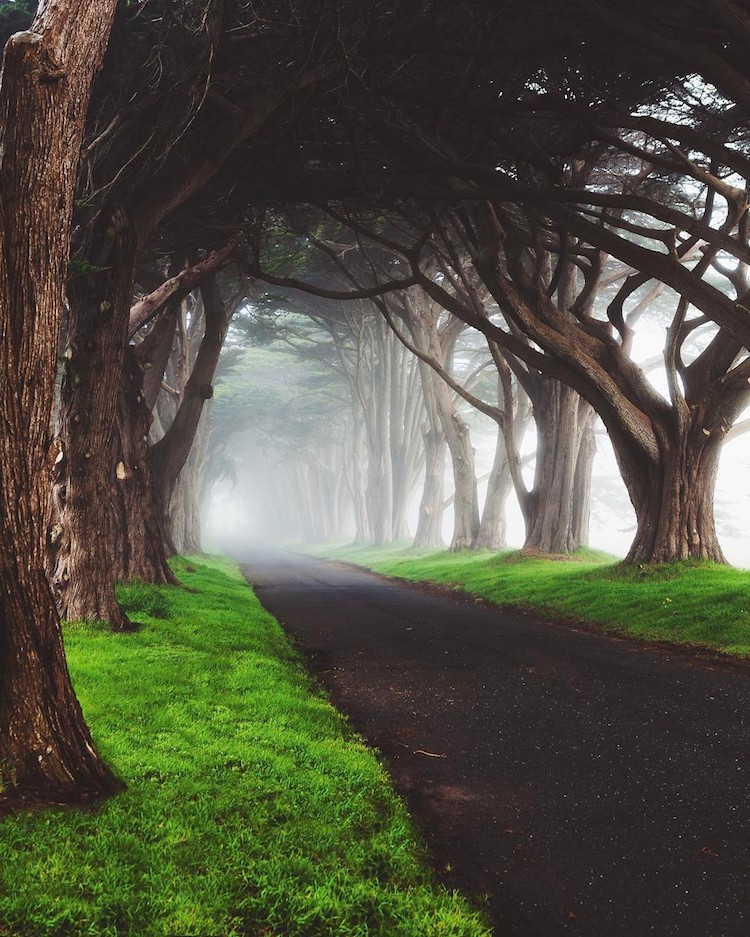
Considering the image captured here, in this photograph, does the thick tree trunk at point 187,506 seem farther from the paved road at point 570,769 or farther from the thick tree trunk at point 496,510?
the paved road at point 570,769

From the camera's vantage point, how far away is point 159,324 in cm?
1339

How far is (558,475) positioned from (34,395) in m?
14.3

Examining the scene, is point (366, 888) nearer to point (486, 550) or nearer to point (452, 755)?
point (452, 755)

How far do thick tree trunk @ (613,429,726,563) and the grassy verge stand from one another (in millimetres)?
362

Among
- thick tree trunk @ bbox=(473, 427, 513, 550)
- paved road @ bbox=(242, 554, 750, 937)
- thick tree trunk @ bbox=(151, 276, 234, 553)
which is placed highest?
thick tree trunk @ bbox=(151, 276, 234, 553)

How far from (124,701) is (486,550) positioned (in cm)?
1699

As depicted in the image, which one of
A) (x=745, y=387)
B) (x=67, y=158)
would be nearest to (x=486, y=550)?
(x=745, y=387)

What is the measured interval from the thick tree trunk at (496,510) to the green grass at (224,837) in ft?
54.4

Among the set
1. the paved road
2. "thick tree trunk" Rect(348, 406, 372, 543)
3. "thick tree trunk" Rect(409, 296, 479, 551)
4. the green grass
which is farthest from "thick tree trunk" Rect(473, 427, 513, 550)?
the green grass

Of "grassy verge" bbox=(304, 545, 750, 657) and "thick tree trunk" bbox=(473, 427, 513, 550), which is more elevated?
"thick tree trunk" bbox=(473, 427, 513, 550)

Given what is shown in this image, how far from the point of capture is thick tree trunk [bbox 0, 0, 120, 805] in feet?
11.2

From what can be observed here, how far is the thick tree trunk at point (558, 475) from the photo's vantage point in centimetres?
1655

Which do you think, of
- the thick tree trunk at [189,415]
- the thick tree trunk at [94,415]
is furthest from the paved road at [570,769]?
the thick tree trunk at [189,415]

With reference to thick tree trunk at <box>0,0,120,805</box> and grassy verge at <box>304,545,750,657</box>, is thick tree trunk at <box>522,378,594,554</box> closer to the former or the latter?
grassy verge at <box>304,545,750,657</box>
